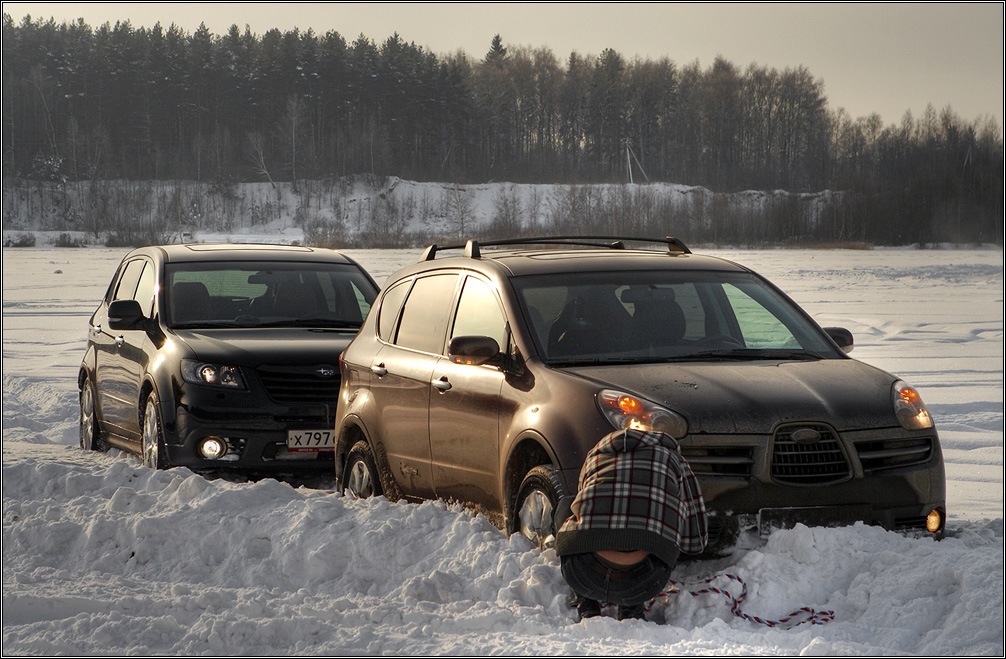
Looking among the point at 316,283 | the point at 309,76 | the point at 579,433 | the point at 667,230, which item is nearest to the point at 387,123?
the point at 309,76

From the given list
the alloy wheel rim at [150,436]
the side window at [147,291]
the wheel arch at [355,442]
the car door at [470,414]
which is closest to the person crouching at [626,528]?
the car door at [470,414]

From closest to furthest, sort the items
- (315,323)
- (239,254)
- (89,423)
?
(315,323) → (239,254) → (89,423)

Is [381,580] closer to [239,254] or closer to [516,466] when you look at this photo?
[516,466]

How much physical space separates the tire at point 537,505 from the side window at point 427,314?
1242 millimetres

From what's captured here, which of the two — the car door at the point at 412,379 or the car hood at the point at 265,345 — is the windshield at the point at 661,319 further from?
the car hood at the point at 265,345

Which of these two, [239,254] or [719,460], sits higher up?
[239,254]

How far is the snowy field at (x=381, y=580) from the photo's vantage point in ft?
16.8

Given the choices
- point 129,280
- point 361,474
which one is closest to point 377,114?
point 129,280

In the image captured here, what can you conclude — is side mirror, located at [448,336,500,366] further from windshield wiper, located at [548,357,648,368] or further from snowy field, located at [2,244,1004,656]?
snowy field, located at [2,244,1004,656]

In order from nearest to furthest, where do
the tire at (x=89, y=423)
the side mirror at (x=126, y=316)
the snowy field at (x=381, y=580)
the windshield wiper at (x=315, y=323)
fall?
the snowy field at (x=381, y=580), the side mirror at (x=126, y=316), the windshield wiper at (x=315, y=323), the tire at (x=89, y=423)

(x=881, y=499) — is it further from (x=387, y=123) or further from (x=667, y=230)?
(x=387, y=123)

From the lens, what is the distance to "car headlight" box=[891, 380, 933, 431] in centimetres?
604

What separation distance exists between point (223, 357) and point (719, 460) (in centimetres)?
459

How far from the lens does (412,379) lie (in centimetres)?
723
